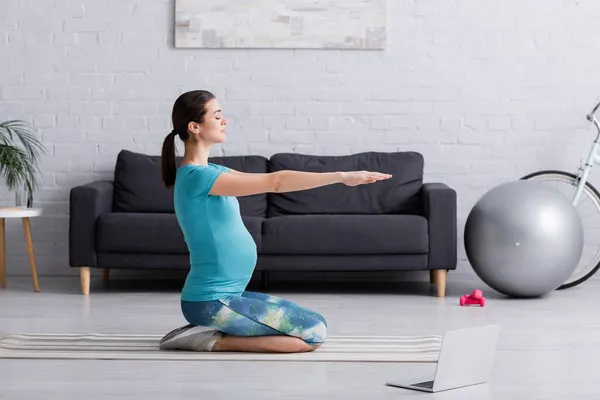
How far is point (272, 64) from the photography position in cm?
601

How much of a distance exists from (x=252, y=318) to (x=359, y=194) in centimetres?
216

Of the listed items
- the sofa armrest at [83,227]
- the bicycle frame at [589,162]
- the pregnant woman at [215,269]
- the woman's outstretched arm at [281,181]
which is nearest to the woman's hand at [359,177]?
the woman's outstretched arm at [281,181]

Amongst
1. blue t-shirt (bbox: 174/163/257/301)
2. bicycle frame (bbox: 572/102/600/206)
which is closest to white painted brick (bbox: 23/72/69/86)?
blue t-shirt (bbox: 174/163/257/301)

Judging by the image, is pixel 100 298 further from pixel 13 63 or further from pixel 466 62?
pixel 466 62

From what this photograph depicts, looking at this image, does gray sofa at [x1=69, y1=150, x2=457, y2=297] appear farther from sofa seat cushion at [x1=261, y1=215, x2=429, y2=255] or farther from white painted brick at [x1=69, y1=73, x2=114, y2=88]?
white painted brick at [x1=69, y1=73, x2=114, y2=88]

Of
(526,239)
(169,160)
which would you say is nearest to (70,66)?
(169,160)

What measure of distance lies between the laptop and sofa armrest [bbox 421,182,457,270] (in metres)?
2.01

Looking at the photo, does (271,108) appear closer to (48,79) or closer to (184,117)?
(48,79)

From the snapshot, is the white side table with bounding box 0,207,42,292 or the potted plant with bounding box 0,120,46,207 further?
the potted plant with bounding box 0,120,46,207

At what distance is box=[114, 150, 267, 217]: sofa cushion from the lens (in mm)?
5660

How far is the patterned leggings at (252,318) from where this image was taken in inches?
142

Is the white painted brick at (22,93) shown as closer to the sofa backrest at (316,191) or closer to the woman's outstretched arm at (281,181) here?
the sofa backrest at (316,191)

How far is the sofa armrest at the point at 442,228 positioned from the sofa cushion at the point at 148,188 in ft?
3.32

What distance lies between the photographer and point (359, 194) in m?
5.66
